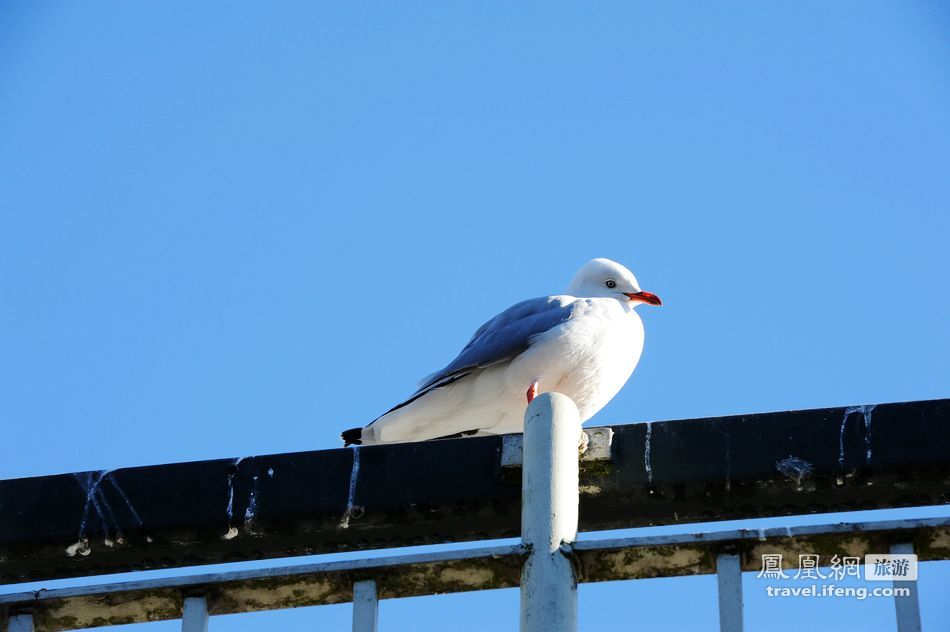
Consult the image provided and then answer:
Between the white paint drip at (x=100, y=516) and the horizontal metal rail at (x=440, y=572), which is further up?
the white paint drip at (x=100, y=516)

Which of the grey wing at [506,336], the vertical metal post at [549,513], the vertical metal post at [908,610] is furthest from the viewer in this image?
the grey wing at [506,336]

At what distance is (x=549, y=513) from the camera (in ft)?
13.2

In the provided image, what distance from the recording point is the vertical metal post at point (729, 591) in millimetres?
3684

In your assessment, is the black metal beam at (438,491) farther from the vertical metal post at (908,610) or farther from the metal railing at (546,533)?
the vertical metal post at (908,610)

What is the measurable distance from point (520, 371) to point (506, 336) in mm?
220

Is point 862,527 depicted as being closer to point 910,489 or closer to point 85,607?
point 910,489

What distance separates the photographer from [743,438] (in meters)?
4.25

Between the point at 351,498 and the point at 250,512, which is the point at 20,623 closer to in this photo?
the point at 250,512

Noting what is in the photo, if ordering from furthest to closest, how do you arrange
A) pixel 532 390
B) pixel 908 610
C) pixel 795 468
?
pixel 532 390 < pixel 795 468 < pixel 908 610

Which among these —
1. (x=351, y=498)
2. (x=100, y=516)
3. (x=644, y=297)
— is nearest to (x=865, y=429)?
(x=351, y=498)

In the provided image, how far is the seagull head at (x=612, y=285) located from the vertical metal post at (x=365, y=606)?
17.7ft

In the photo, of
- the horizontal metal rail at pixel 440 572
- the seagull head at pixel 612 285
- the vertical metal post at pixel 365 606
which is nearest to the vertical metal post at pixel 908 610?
the horizontal metal rail at pixel 440 572

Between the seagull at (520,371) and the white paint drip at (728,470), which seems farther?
the seagull at (520,371)

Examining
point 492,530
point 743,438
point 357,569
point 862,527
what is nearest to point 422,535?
point 492,530
